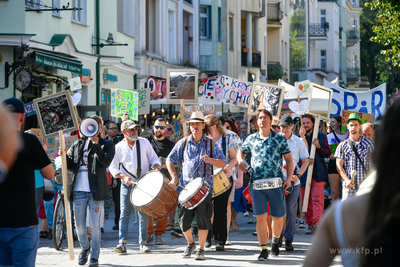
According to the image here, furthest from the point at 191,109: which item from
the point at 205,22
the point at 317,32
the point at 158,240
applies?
the point at 317,32

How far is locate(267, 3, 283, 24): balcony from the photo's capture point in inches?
1795

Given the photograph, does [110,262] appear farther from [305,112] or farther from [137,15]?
[137,15]

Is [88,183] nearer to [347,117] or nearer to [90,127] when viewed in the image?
[90,127]

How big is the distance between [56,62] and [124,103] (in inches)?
95.2

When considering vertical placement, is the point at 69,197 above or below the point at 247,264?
above

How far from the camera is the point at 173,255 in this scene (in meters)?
8.94

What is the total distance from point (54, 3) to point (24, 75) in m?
3.61

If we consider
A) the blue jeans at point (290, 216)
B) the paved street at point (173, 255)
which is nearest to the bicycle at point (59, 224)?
the paved street at point (173, 255)

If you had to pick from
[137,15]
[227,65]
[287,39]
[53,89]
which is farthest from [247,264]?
[287,39]

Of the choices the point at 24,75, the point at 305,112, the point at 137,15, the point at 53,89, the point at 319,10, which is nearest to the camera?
the point at 305,112

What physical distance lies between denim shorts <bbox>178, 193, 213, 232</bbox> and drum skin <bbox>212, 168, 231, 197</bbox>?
0.48m

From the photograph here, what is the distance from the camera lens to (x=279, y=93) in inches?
477

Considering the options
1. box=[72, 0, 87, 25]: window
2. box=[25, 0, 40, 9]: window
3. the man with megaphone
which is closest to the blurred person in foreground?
the man with megaphone

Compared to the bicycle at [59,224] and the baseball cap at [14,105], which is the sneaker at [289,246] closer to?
the bicycle at [59,224]
